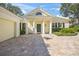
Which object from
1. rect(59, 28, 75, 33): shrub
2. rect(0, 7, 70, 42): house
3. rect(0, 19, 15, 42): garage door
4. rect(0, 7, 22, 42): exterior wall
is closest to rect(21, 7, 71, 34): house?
rect(0, 7, 70, 42): house

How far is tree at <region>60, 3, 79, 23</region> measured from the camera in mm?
12609

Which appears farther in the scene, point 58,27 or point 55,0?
point 58,27

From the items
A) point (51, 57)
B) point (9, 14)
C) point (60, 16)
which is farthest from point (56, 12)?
point (51, 57)

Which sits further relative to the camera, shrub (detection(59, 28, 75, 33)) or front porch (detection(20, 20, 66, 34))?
front porch (detection(20, 20, 66, 34))

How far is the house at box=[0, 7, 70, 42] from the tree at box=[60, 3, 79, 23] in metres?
0.49

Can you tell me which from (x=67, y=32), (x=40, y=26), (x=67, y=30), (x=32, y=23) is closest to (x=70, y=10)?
(x=67, y=30)

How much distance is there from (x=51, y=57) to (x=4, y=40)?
18.2 ft

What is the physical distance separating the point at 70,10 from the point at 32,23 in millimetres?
3400

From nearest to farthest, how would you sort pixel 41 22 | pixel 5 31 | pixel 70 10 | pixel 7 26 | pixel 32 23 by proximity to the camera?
pixel 70 10 → pixel 5 31 → pixel 7 26 → pixel 32 23 → pixel 41 22

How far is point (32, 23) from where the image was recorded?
14.6m

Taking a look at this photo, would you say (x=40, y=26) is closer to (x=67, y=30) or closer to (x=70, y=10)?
(x=67, y=30)

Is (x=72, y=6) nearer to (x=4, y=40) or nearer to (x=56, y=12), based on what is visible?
(x=56, y=12)

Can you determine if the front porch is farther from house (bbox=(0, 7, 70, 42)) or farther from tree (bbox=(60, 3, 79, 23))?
tree (bbox=(60, 3, 79, 23))

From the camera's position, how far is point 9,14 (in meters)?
13.4
